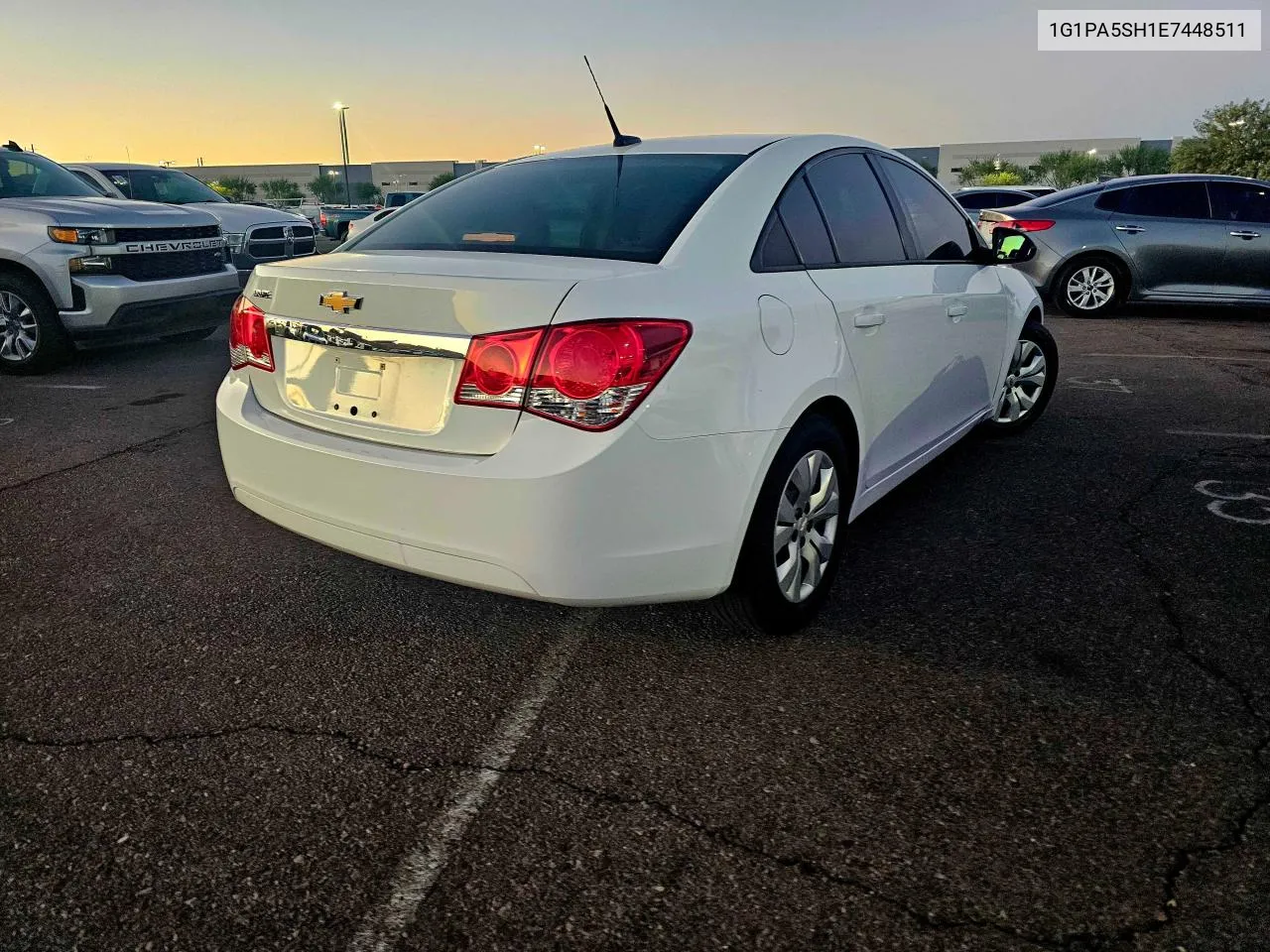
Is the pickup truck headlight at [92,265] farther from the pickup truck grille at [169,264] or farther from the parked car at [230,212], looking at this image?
the parked car at [230,212]

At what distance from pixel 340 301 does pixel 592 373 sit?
83 centimetres

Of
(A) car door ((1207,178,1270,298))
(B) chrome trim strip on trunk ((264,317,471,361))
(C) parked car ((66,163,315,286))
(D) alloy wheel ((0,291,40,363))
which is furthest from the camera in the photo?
(C) parked car ((66,163,315,286))

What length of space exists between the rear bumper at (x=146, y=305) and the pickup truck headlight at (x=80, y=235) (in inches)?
11.1

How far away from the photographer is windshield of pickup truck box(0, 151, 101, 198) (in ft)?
25.9

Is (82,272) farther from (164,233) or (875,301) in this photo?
(875,301)

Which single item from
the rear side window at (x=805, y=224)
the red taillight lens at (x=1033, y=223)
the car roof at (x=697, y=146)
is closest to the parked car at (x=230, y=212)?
the car roof at (x=697, y=146)

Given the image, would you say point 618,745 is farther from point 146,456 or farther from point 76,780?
point 146,456

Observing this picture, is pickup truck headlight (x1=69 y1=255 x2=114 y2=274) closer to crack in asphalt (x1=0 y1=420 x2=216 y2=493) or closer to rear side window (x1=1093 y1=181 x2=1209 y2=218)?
crack in asphalt (x1=0 y1=420 x2=216 y2=493)

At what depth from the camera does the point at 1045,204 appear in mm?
10891

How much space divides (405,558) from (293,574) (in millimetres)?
1171

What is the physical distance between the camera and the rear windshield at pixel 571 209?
2.77 metres

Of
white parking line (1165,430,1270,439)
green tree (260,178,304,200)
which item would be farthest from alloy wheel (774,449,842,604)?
green tree (260,178,304,200)

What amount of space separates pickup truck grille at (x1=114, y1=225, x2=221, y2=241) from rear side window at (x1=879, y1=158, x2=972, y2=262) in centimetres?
620

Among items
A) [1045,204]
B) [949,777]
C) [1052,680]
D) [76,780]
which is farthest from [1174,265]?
[76,780]
